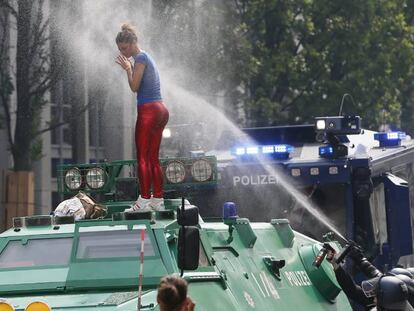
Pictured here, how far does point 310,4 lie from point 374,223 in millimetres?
19295

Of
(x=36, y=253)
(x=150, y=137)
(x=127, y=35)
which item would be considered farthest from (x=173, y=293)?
(x=127, y=35)

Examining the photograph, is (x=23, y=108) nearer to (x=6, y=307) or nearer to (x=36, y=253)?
(x=36, y=253)

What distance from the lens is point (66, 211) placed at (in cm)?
1197

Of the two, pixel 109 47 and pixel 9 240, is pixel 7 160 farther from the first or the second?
pixel 9 240

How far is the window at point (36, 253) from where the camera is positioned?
10.9 m

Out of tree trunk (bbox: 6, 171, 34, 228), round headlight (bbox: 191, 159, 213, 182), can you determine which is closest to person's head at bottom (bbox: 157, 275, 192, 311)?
round headlight (bbox: 191, 159, 213, 182)

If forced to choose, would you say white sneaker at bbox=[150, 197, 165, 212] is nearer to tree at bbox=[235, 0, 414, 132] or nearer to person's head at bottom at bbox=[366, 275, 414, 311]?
person's head at bottom at bbox=[366, 275, 414, 311]

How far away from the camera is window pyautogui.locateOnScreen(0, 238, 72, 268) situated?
10922 millimetres

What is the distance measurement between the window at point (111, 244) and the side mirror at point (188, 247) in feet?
1.58

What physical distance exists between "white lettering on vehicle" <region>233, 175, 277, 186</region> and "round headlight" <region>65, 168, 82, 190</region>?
366 cm

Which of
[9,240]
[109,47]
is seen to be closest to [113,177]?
[9,240]

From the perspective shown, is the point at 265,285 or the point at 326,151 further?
the point at 326,151

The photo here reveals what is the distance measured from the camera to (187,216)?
405 inches

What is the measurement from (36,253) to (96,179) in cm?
217
